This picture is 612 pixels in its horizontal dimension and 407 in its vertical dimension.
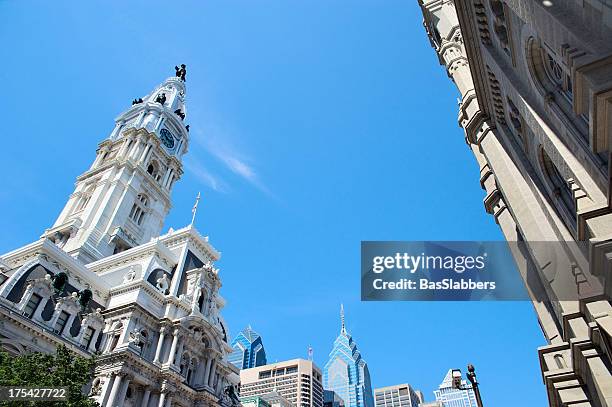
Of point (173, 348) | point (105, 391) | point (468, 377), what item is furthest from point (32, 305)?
point (468, 377)

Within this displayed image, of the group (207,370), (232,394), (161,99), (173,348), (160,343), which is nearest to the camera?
(160,343)

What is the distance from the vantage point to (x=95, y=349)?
121 feet

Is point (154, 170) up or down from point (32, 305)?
up

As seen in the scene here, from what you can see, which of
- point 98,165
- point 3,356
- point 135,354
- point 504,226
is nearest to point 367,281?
point 504,226

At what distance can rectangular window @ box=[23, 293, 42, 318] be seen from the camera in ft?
108

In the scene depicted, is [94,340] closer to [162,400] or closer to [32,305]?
[32,305]

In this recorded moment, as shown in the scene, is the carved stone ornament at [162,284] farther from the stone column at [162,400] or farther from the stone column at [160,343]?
the stone column at [162,400]

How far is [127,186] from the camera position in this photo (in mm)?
60094

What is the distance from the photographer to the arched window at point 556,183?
1669 cm

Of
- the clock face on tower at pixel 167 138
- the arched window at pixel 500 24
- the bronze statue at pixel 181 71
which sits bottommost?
the arched window at pixel 500 24

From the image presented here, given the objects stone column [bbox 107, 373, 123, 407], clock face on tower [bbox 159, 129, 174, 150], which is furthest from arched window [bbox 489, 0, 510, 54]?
clock face on tower [bbox 159, 129, 174, 150]

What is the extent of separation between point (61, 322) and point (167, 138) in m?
43.8

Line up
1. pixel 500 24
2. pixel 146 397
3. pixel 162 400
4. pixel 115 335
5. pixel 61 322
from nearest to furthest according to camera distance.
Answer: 1. pixel 500 24
2. pixel 61 322
3. pixel 146 397
4. pixel 162 400
5. pixel 115 335

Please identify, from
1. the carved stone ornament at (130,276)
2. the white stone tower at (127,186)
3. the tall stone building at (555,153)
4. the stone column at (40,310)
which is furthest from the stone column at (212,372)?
the tall stone building at (555,153)
